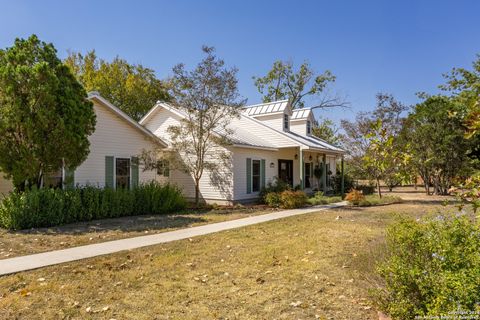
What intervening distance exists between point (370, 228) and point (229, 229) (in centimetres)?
413

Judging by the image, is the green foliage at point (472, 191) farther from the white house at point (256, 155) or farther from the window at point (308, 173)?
the window at point (308, 173)

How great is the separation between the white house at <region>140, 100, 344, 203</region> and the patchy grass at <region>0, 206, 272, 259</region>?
4299mm

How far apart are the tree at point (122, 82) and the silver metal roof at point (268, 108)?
997 centimetres

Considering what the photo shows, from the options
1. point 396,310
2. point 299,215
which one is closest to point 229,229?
point 299,215

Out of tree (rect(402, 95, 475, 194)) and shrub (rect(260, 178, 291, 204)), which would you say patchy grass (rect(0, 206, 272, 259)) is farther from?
tree (rect(402, 95, 475, 194))

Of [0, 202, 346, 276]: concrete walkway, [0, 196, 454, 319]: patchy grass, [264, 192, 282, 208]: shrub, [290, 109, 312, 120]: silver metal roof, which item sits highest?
[290, 109, 312, 120]: silver metal roof

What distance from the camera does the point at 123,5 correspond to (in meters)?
12.1

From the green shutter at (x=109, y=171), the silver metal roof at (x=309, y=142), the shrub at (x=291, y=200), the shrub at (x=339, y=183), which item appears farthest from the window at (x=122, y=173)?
the shrub at (x=339, y=183)

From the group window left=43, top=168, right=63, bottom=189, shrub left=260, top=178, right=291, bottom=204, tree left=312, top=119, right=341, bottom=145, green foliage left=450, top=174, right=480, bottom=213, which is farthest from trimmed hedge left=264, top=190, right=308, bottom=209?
tree left=312, top=119, right=341, bottom=145

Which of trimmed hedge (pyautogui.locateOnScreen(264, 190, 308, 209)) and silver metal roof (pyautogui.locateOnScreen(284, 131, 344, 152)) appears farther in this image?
silver metal roof (pyautogui.locateOnScreen(284, 131, 344, 152))

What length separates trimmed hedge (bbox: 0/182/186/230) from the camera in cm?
977

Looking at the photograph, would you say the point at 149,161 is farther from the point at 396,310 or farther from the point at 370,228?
the point at 396,310

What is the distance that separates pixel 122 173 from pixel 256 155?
7.19 metres

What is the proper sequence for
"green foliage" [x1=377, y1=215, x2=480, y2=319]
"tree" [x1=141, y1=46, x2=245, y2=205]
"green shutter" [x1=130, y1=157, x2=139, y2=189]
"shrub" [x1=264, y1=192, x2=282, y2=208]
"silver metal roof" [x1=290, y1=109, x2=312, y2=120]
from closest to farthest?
1. "green foliage" [x1=377, y1=215, x2=480, y2=319]
2. "tree" [x1=141, y1=46, x2=245, y2=205]
3. "green shutter" [x1=130, y1=157, x2=139, y2=189]
4. "shrub" [x1=264, y1=192, x2=282, y2=208]
5. "silver metal roof" [x1=290, y1=109, x2=312, y2=120]
